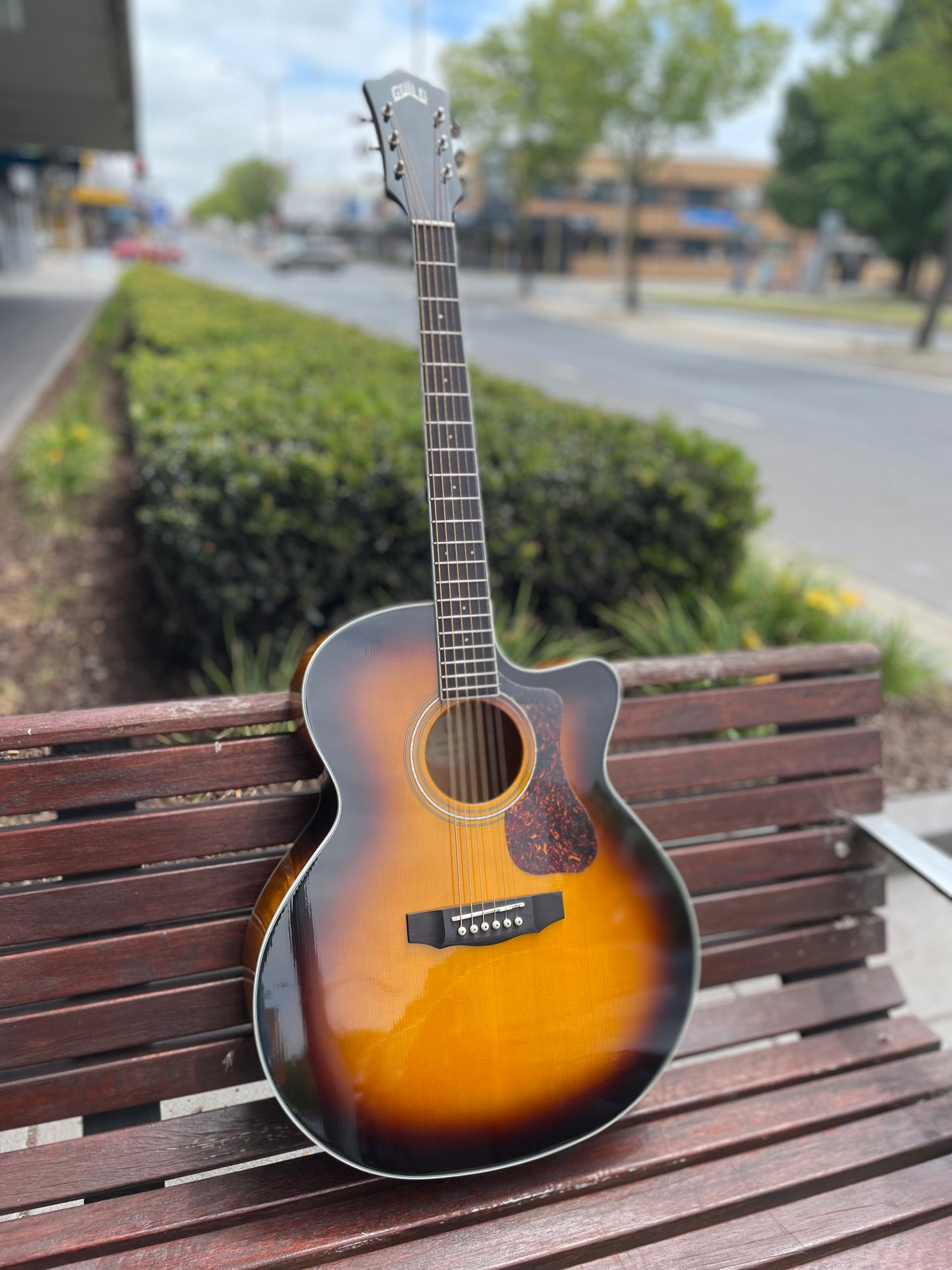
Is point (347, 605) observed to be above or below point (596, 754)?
below

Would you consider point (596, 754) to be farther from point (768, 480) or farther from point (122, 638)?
point (768, 480)

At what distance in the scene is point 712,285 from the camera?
194 ft

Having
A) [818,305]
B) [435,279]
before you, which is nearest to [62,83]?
[435,279]

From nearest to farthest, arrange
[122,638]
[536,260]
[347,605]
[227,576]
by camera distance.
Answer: [227,576], [347,605], [122,638], [536,260]

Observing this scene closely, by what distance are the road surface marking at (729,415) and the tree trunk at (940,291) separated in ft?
23.7

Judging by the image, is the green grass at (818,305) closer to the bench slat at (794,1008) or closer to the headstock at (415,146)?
the bench slat at (794,1008)

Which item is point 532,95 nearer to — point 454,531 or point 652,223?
point 652,223

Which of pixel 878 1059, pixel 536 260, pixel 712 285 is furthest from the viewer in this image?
pixel 536 260

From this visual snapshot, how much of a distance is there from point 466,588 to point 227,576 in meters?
1.98

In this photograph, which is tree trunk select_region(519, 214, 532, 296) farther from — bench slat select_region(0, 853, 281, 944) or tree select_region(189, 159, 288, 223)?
tree select_region(189, 159, 288, 223)

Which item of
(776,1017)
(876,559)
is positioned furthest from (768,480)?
(776,1017)

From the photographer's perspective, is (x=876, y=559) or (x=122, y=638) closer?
(x=122, y=638)

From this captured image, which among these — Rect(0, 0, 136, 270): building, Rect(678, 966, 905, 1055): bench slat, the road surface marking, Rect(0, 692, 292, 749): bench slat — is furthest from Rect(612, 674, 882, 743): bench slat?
Rect(0, 0, 136, 270): building

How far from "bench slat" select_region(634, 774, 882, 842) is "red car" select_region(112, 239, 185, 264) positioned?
52177 millimetres
